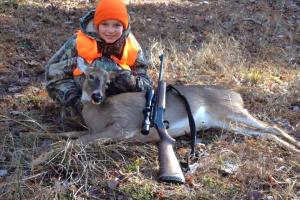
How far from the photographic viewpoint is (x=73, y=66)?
18.6 ft

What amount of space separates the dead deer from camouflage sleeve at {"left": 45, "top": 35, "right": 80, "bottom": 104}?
257mm

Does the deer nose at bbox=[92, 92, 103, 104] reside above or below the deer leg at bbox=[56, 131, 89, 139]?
above

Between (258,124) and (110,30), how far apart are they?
6.07ft

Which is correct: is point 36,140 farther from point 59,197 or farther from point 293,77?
point 293,77

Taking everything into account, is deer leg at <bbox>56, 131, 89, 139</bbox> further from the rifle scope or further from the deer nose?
the rifle scope

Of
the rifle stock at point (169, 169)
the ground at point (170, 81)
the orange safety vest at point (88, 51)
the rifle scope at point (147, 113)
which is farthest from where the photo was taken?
the orange safety vest at point (88, 51)

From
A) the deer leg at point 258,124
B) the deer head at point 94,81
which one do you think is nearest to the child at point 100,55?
the deer head at point 94,81

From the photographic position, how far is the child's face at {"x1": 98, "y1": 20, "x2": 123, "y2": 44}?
17.6 feet

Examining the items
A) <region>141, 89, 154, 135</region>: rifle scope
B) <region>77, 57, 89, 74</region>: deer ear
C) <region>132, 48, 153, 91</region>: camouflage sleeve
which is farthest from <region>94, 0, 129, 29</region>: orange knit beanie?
<region>141, 89, 154, 135</region>: rifle scope

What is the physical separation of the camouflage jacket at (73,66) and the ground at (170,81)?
279mm

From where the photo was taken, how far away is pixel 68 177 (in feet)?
13.8

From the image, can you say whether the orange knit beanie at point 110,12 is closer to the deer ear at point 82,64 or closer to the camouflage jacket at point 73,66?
the camouflage jacket at point 73,66

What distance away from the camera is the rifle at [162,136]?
4117 mm

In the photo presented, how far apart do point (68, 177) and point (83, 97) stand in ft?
4.60
